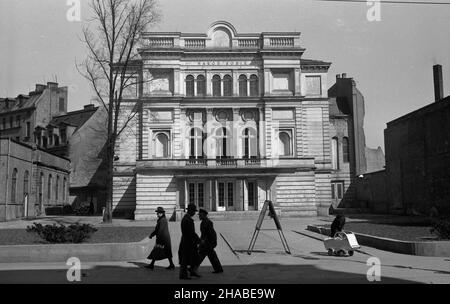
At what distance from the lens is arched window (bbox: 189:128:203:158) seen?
160 feet

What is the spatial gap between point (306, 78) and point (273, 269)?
4007 cm

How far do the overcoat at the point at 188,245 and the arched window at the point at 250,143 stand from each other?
36.3m

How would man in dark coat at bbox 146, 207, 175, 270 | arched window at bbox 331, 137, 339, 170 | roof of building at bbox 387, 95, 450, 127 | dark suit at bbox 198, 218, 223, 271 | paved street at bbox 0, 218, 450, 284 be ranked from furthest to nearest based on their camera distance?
arched window at bbox 331, 137, 339, 170, roof of building at bbox 387, 95, 450, 127, man in dark coat at bbox 146, 207, 175, 270, dark suit at bbox 198, 218, 223, 271, paved street at bbox 0, 218, 450, 284

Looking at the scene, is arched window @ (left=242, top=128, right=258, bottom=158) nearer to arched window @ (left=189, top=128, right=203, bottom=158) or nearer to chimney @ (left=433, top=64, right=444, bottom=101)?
arched window @ (left=189, top=128, right=203, bottom=158)

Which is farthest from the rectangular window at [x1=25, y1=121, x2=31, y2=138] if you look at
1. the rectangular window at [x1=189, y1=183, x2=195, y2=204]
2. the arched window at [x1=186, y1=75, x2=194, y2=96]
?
the rectangular window at [x1=189, y1=183, x2=195, y2=204]

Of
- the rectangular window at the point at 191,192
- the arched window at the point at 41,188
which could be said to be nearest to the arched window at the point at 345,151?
the rectangular window at the point at 191,192

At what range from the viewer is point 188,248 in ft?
41.4

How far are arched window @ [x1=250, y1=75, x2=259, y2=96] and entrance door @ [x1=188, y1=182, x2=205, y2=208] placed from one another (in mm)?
10744

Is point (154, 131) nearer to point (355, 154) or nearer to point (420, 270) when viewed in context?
point (355, 154)

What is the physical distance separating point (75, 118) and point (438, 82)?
47.3 m

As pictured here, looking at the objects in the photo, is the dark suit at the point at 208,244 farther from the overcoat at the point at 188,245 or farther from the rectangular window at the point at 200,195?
the rectangular window at the point at 200,195

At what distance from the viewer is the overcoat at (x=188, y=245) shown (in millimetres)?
12531

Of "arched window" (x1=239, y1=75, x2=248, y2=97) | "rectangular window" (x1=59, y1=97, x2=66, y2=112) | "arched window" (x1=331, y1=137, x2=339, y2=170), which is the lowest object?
"arched window" (x1=331, y1=137, x2=339, y2=170)

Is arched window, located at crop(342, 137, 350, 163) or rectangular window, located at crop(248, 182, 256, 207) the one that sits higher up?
arched window, located at crop(342, 137, 350, 163)
